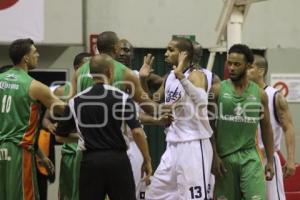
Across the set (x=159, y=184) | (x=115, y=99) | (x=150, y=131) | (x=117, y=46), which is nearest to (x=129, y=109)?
(x=115, y=99)

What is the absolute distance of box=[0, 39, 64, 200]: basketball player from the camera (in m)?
7.55

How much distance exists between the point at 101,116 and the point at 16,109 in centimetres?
135

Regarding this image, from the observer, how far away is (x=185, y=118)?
8.07m

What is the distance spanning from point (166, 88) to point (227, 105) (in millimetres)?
856

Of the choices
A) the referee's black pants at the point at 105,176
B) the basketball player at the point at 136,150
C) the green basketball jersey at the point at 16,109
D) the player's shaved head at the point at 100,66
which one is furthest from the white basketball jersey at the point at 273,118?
the green basketball jersey at the point at 16,109

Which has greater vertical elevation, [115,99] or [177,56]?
[177,56]

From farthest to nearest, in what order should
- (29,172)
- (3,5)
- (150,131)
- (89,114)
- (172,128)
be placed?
(150,131) → (3,5) → (172,128) → (29,172) → (89,114)

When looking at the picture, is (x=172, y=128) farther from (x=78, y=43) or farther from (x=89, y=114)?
(x=78, y=43)

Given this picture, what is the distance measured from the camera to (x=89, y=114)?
21.9 feet

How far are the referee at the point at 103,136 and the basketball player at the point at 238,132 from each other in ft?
4.88

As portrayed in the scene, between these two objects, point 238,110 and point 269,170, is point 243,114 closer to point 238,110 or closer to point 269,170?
point 238,110

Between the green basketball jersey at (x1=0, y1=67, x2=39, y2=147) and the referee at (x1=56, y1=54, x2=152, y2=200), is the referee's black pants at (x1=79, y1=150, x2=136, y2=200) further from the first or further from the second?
the green basketball jersey at (x1=0, y1=67, x2=39, y2=147)

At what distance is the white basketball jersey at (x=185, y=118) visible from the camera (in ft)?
26.1

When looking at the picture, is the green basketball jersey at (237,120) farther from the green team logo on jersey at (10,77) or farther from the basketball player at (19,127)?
the green team logo on jersey at (10,77)
